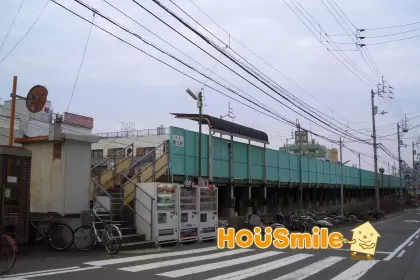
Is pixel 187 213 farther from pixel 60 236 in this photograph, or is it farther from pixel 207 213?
pixel 60 236

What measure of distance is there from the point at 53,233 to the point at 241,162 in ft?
41.0

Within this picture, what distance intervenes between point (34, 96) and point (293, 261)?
353 inches

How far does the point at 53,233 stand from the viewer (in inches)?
485

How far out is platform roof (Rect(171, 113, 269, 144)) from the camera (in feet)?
63.7

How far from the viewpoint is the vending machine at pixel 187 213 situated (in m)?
15.6

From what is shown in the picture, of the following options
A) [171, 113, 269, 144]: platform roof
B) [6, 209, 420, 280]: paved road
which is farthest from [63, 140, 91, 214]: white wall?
[171, 113, 269, 144]: platform roof

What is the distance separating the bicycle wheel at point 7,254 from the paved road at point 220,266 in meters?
0.24

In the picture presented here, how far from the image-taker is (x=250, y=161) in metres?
23.5

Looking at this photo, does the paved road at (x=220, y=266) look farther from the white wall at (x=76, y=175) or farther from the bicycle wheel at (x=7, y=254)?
the white wall at (x=76, y=175)

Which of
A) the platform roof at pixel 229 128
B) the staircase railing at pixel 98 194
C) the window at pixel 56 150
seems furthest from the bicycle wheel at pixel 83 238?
the platform roof at pixel 229 128

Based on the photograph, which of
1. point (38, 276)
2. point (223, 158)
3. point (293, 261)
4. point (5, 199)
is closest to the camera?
point (38, 276)

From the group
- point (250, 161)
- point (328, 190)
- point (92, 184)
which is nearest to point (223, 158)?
point (250, 161)

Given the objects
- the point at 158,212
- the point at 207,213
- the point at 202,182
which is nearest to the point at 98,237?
the point at 158,212

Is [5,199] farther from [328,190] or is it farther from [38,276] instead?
[328,190]
